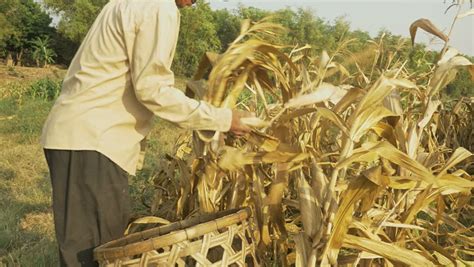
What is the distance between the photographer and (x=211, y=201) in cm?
203

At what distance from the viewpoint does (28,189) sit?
4.39 m

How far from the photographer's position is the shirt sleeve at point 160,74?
1.57 metres

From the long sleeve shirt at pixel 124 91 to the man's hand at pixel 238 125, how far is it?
18mm

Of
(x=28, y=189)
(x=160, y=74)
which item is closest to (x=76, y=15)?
(x=28, y=189)

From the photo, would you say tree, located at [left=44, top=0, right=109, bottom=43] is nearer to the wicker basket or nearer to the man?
the man

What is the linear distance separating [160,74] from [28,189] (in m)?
3.23

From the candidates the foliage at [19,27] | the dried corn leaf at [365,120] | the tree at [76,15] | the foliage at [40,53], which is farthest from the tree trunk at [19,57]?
the dried corn leaf at [365,120]

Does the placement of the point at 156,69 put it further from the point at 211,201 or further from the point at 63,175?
the point at 211,201

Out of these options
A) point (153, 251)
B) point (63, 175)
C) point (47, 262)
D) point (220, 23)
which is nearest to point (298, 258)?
point (153, 251)

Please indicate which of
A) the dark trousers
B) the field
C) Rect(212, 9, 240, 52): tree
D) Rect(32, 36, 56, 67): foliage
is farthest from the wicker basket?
Rect(212, 9, 240, 52): tree

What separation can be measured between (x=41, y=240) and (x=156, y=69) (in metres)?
1.92

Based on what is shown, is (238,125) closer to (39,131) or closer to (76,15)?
(39,131)

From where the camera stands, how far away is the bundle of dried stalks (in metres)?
1.62

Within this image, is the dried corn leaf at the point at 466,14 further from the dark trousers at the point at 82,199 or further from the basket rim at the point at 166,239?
the dark trousers at the point at 82,199
